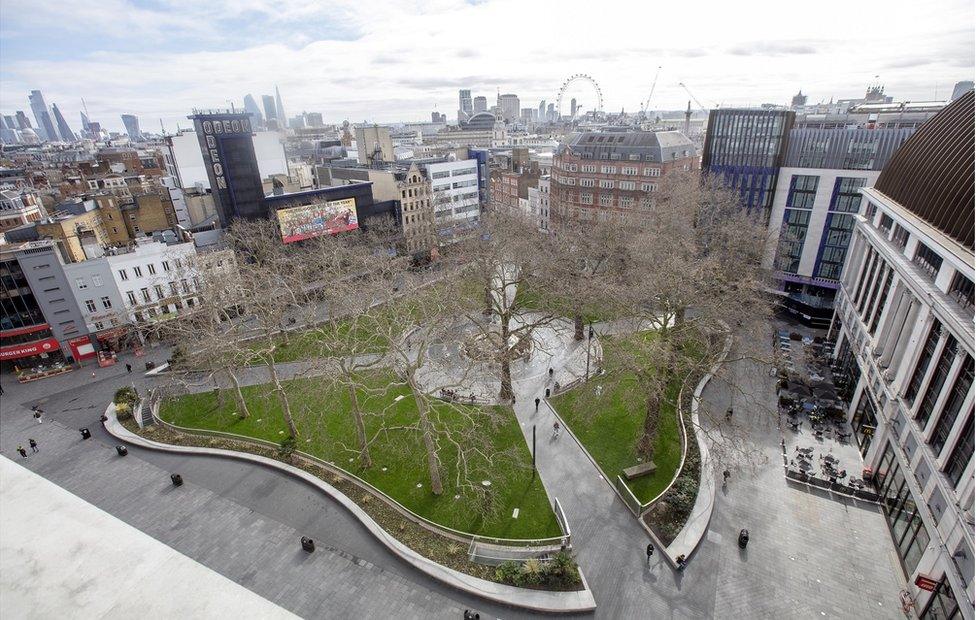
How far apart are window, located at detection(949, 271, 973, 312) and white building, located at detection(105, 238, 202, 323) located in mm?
57745

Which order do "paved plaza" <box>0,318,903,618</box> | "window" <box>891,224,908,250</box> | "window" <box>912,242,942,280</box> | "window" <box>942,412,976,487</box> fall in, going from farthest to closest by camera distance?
"window" <box>891,224,908,250</box> < "window" <box>912,242,942,280</box> < "paved plaza" <box>0,318,903,618</box> < "window" <box>942,412,976,487</box>

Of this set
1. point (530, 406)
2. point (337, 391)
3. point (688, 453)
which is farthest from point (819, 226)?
point (337, 391)

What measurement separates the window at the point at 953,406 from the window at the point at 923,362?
9.45 feet

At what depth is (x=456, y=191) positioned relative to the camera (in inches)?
3130

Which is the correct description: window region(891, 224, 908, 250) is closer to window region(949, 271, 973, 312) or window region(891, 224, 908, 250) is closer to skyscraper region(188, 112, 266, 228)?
window region(949, 271, 973, 312)

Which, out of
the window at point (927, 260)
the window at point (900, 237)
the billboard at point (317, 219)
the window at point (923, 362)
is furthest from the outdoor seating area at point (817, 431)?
the billboard at point (317, 219)

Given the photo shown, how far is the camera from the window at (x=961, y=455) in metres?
19.6

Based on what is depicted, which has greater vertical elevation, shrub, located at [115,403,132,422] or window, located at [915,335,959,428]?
window, located at [915,335,959,428]

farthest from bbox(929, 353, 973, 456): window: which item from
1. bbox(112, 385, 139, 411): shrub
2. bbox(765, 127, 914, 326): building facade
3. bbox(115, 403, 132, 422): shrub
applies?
bbox(112, 385, 139, 411): shrub

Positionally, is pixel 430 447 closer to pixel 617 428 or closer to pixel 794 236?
pixel 617 428

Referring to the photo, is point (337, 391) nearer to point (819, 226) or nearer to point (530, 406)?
point (530, 406)

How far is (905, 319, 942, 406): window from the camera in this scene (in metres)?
24.3

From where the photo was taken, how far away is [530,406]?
118 ft

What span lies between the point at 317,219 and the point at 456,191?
1084 inches
